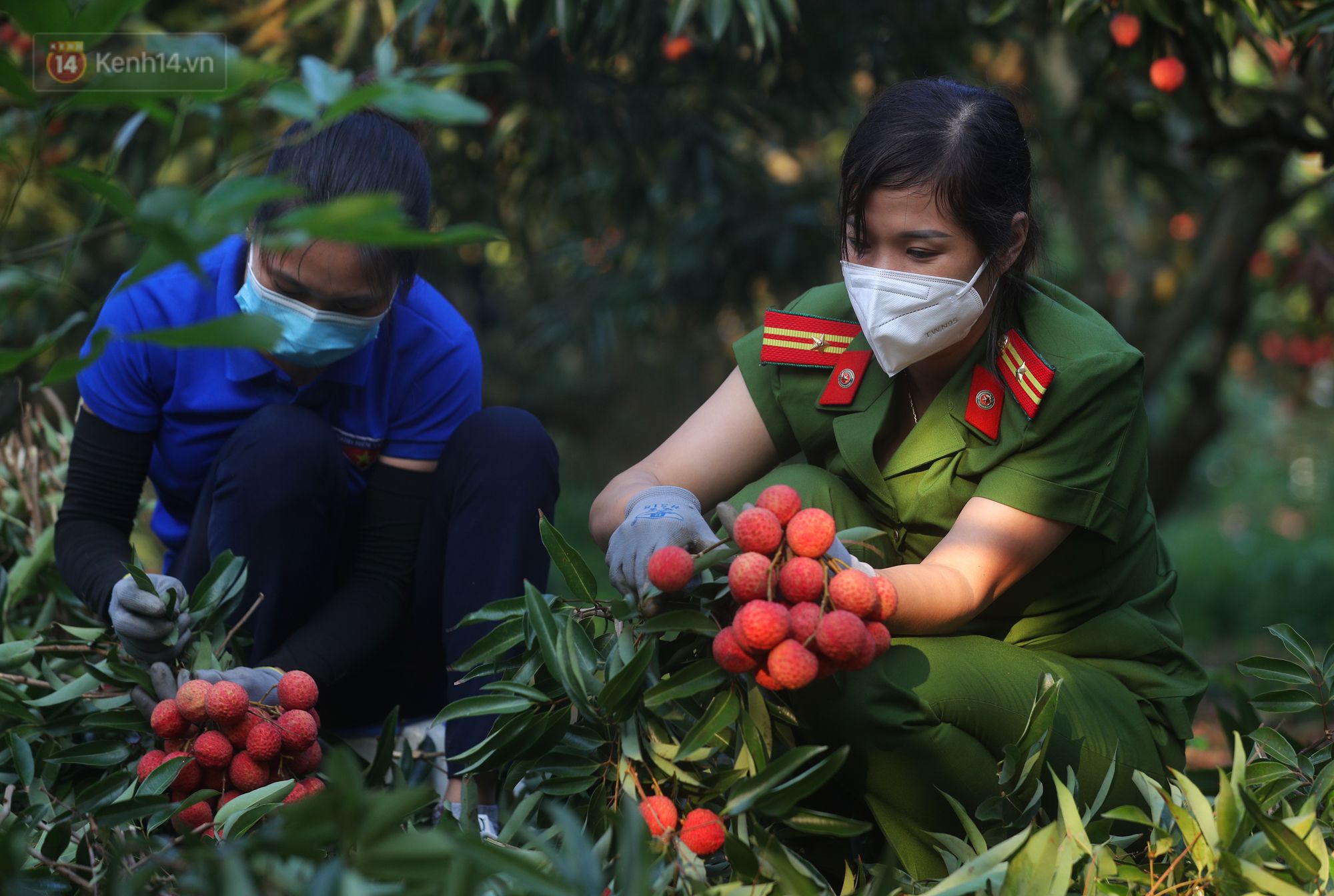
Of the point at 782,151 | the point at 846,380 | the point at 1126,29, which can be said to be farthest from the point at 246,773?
the point at 782,151

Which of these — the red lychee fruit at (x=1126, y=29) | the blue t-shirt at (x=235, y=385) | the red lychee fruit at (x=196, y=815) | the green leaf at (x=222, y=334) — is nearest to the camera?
the green leaf at (x=222, y=334)

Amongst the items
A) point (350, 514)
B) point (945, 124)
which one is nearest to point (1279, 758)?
point (945, 124)

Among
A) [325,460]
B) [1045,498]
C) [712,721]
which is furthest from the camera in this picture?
[325,460]

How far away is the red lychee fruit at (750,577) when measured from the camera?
1113mm

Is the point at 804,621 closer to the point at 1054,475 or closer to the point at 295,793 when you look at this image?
the point at 1054,475

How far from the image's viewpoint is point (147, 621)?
1402 millimetres

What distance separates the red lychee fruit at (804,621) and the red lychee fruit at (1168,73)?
5.21ft

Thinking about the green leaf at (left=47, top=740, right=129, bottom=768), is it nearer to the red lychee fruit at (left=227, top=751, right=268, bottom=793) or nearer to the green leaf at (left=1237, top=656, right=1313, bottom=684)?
the red lychee fruit at (left=227, top=751, right=268, bottom=793)

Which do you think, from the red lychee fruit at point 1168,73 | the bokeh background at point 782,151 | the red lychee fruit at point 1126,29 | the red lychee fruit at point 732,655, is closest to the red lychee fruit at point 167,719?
the bokeh background at point 782,151

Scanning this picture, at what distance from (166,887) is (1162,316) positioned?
3079 millimetres

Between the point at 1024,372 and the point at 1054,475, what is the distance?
13 cm

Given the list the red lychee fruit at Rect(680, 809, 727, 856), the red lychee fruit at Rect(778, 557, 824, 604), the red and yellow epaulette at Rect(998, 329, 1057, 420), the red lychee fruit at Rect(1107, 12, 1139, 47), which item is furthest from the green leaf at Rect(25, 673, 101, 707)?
the red lychee fruit at Rect(1107, 12, 1139, 47)

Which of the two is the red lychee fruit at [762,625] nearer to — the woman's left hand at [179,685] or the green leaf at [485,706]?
the green leaf at [485,706]

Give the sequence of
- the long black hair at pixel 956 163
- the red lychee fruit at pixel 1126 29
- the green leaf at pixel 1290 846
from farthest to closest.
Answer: the red lychee fruit at pixel 1126 29 → the long black hair at pixel 956 163 → the green leaf at pixel 1290 846
